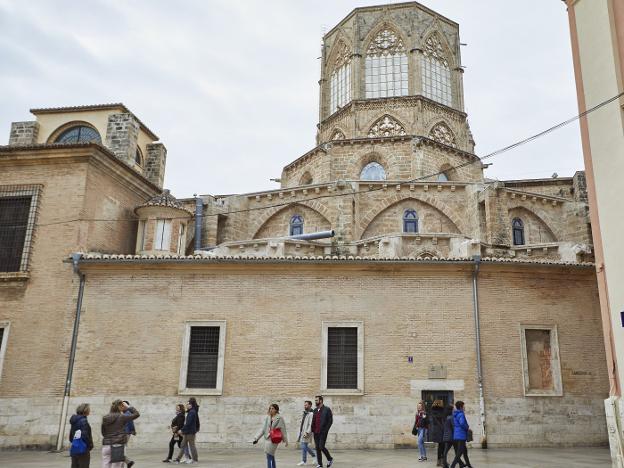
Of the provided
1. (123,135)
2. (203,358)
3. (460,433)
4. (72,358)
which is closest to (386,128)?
(123,135)

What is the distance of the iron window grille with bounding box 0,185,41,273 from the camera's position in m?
15.9

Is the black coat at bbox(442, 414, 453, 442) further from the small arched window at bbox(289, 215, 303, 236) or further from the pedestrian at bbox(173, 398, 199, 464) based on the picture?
the small arched window at bbox(289, 215, 303, 236)

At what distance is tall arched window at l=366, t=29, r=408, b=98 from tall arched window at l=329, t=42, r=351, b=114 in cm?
135

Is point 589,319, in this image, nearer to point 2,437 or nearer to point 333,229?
point 333,229

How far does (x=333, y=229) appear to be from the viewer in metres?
24.4

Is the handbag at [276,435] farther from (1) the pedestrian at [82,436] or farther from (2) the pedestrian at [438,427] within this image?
(2) the pedestrian at [438,427]

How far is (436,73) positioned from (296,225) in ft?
47.9

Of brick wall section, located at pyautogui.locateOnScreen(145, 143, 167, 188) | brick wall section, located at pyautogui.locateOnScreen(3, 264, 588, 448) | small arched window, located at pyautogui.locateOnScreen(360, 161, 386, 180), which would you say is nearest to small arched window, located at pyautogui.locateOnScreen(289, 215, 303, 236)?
small arched window, located at pyautogui.locateOnScreen(360, 161, 386, 180)

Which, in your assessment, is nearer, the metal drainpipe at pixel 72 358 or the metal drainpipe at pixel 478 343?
the metal drainpipe at pixel 478 343

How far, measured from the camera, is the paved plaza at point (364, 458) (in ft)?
35.7

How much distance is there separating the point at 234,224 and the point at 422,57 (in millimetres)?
15737

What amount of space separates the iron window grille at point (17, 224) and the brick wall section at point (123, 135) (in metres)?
4.70

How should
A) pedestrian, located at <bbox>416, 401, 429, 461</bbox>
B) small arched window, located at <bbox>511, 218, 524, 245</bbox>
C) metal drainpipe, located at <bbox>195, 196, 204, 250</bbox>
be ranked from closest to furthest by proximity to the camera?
1. pedestrian, located at <bbox>416, 401, 429, 461</bbox>
2. metal drainpipe, located at <bbox>195, 196, 204, 250</bbox>
3. small arched window, located at <bbox>511, 218, 524, 245</bbox>

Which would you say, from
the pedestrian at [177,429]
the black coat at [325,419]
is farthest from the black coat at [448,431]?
the pedestrian at [177,429]
